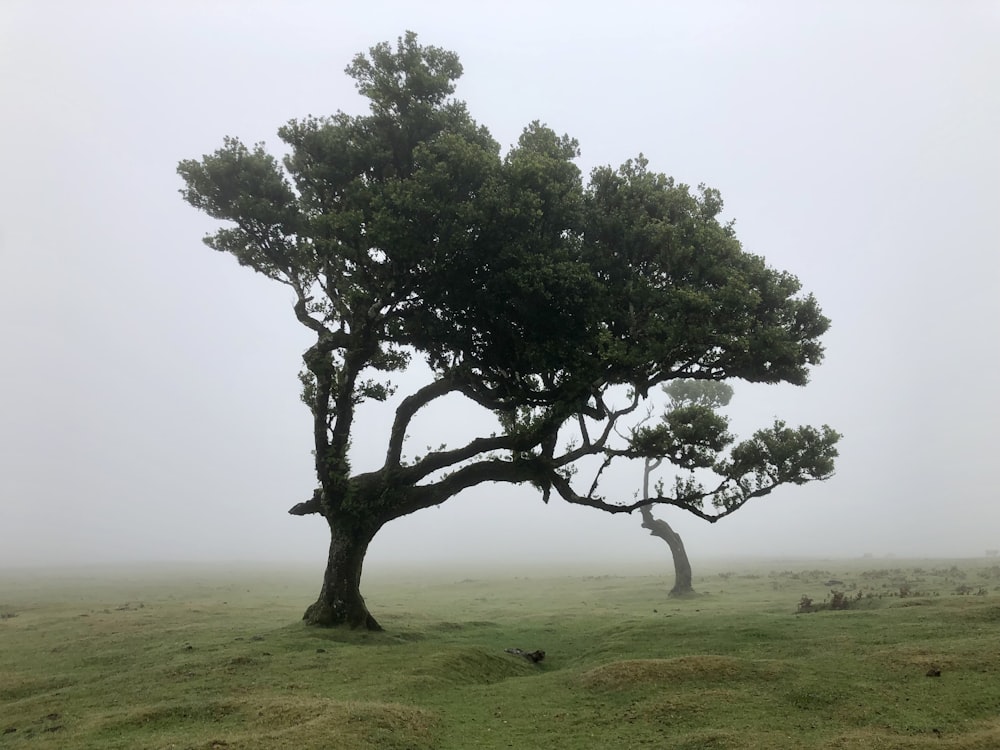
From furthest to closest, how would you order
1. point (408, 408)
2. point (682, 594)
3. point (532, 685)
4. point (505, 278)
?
point (682, 594) → point (408, 408) → point (505, 278) → point (532, 685)

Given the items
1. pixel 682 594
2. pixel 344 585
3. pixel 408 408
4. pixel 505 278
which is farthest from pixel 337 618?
pixel 682 594

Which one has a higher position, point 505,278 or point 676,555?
point 505,278

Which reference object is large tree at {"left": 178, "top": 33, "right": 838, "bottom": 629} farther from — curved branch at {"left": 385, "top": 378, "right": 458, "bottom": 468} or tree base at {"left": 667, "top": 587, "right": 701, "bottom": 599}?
tree base at {"left": 667, "top": 587, "right": 701, "bottom": 599}

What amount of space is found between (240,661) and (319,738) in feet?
26.2

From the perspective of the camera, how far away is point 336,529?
75.6 feet

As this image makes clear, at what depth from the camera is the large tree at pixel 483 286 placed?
20141 mm

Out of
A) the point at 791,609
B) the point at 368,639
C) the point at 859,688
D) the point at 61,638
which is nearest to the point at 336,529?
the point at 368,639

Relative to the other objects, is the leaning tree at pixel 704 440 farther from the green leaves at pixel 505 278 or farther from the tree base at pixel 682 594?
the tree base at pixel 682 594

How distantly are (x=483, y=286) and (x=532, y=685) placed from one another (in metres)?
13.0

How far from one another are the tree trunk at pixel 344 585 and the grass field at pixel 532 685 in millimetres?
980

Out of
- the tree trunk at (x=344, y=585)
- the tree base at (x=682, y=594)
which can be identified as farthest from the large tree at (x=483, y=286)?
the tree base at (x=682, y=594)

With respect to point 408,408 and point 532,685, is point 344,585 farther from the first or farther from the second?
point 532,685

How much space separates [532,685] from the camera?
48.1ft

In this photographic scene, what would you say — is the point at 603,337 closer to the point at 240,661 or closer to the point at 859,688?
the point at 859,688
